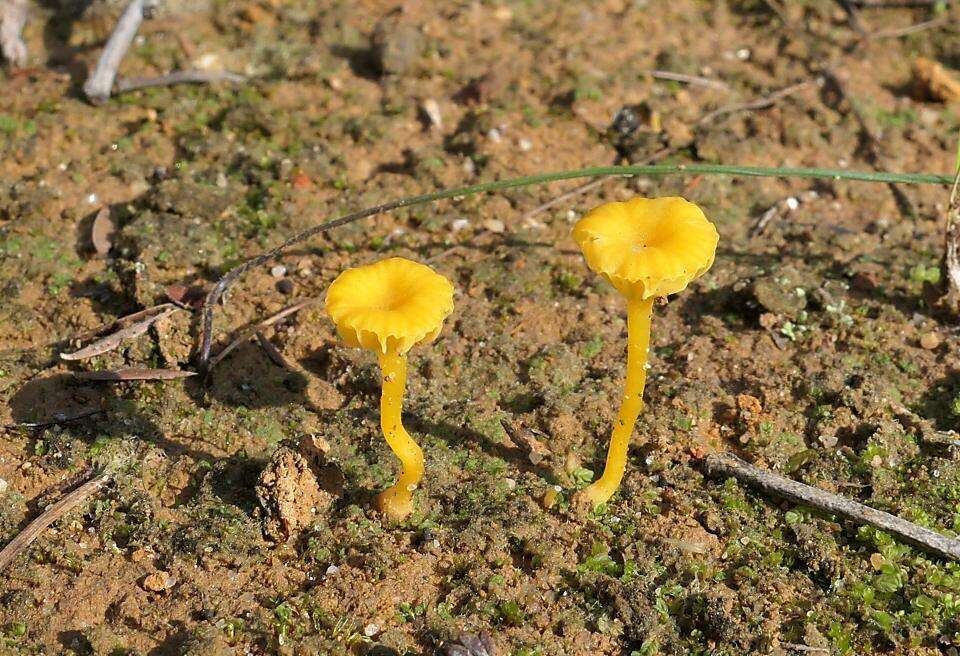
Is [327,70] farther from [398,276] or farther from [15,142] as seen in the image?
[398,276]

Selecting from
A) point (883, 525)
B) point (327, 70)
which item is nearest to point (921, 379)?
point (883, 525)

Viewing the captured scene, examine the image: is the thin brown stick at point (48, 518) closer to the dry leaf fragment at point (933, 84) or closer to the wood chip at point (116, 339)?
the wood chip at point (116, 339)

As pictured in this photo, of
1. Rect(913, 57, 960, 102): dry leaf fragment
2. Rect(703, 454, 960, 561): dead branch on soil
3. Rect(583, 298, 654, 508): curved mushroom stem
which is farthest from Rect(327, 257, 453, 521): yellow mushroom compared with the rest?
Rect(913, 57, 960, 102): dry leaf fragment

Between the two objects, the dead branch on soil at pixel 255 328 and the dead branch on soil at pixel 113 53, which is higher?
the dead branch on soil at pixel 113 53

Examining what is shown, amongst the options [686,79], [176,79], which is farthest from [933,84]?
[176,79]

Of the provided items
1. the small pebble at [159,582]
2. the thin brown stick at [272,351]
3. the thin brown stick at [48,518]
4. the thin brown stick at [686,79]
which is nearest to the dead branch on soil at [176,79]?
the thin brown stick at [272,351]

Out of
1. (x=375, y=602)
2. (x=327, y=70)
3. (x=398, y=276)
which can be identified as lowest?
(x=375, y=602)
